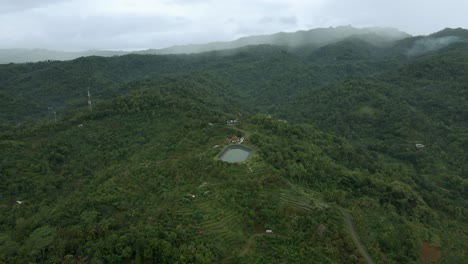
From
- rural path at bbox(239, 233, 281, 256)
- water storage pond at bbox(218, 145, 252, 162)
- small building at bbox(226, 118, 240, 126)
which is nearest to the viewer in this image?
rural path at bbox(239, 233, 281, 256)

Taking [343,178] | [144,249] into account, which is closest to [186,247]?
[144,249]

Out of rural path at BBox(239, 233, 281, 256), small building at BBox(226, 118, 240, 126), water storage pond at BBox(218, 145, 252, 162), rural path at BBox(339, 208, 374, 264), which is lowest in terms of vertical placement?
rural path at BBox(339, 208, 374, 264)

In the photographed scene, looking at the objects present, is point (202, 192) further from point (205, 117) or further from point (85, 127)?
point (85, 127)

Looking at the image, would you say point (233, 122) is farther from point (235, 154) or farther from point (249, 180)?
point (249, 180)

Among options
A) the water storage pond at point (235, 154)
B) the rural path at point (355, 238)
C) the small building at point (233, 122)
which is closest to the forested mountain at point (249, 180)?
the rural path at point (355, 238)

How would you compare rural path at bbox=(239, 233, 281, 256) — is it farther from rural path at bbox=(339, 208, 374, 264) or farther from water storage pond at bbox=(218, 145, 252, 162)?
water storage pond at bbox=(218, 145, 252, 162)

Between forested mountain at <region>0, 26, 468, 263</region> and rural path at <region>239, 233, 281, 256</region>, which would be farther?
forested mountain at <region>0, 26, 468, 263</region>

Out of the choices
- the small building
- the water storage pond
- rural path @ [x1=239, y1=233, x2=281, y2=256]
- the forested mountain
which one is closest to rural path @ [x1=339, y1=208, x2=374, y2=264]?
the forested mountain

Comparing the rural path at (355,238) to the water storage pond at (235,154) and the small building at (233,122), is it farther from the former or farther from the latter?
the small building at (233,122)
